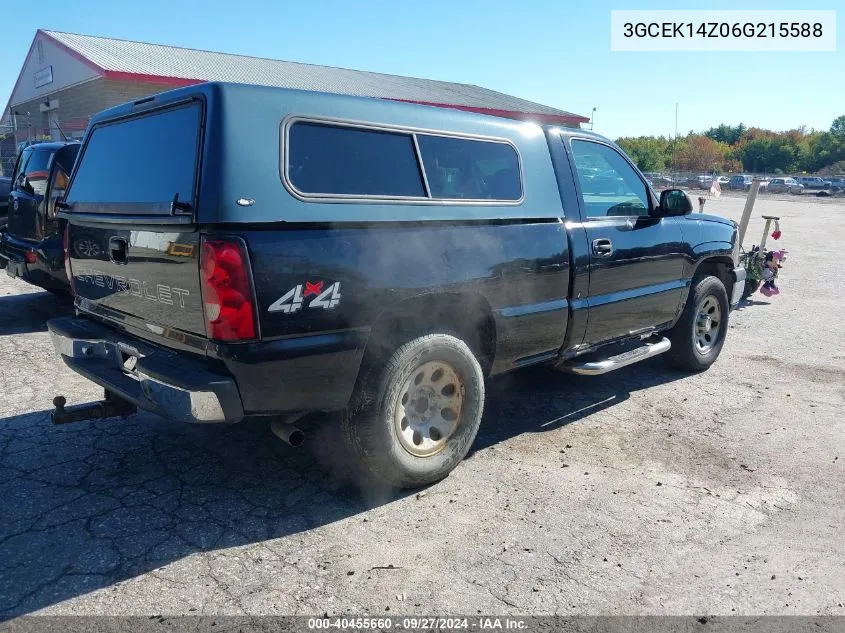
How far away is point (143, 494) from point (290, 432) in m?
0.94

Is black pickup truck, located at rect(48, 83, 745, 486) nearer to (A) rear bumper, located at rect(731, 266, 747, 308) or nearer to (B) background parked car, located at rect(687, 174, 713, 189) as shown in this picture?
(A) rear bumper, located at rect(731, 266, 747, 308)

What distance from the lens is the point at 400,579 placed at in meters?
2.83

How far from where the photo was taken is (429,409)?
3.71m

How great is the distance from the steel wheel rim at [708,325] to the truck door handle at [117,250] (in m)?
4.59

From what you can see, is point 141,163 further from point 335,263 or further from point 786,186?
point 786,186

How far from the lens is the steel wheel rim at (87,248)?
3.62m

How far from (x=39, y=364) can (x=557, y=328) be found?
14.5 ft

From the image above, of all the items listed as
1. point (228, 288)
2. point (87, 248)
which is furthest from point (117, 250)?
point (228, 288)

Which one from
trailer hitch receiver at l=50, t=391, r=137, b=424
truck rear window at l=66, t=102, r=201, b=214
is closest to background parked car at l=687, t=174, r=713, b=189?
truck rear window at l=66, t=102, r=201, b=214

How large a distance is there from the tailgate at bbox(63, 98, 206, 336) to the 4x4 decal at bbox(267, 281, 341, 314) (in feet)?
1.16

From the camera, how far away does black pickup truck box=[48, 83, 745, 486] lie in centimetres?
287

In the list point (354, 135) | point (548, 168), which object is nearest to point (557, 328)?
point (548, 168)

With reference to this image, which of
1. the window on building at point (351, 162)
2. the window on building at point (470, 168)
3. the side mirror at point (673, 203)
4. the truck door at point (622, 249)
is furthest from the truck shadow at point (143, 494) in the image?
the side mirror at point (673, 203)

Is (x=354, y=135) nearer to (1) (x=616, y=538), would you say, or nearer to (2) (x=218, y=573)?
(2) (x=218, y=573)
